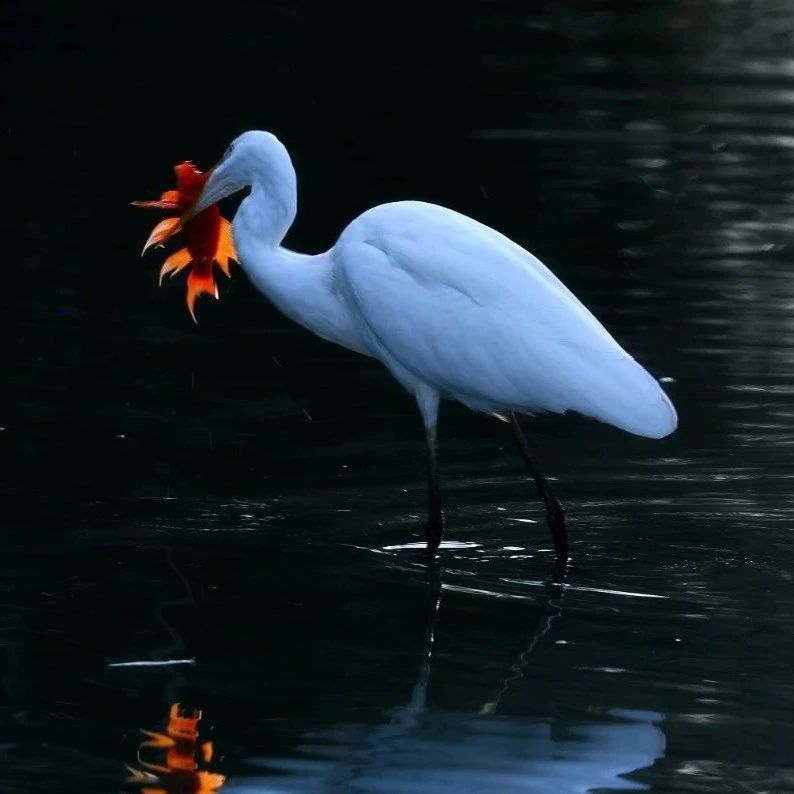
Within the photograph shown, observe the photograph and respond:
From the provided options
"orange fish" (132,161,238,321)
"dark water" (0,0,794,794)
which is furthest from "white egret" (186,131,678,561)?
"dark water" (0,0,794,794)

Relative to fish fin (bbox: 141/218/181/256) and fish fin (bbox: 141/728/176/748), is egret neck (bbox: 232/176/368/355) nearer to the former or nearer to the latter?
fish fin (bbox: 141/218/181/256)

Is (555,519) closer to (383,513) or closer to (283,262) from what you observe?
(383,513)

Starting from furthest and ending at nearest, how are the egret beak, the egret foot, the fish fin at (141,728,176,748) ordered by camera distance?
the egret beak
the egret foot
the fish fin at (141,728,176,748)

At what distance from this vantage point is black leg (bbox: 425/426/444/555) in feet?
23.4

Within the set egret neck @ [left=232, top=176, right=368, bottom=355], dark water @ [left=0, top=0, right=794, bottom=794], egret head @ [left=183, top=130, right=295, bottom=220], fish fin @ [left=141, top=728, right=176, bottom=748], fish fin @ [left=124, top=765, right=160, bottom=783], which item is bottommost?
fish fin @ [left=124, top=765, right=160, bottom=783]

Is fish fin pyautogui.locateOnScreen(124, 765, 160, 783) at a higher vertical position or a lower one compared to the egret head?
lower

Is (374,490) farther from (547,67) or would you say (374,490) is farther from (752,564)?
(547,67)

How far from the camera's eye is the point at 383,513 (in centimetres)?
762

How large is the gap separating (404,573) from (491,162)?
8.77 m

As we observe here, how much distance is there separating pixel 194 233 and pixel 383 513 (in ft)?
4.10

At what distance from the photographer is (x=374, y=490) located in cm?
787

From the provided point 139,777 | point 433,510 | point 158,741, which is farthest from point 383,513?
point 139,777

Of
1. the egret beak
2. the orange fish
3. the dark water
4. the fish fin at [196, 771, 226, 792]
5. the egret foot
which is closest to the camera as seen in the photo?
the fish fin at [196, 771, 226, 792]

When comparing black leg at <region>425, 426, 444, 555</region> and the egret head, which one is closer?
black leg at <region>425, 426, 444, 555</region>
